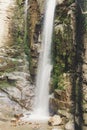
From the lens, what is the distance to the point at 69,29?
12.2 metres

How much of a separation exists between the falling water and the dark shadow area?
1928mm

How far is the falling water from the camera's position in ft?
44.7

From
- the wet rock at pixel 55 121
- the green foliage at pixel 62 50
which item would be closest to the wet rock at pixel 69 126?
the wet rock at pixel 55 121

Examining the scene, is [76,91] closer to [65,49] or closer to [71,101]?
[71,101]

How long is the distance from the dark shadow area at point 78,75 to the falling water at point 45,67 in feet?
6.33

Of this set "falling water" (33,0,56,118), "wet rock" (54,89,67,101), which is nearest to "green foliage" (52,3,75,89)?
"wet rock" (54,89,67,101)

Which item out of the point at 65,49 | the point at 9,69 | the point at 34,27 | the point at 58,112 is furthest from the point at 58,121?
the point at 34,27

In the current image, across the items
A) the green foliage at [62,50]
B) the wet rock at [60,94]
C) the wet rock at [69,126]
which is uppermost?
the green foliage at [62,50]

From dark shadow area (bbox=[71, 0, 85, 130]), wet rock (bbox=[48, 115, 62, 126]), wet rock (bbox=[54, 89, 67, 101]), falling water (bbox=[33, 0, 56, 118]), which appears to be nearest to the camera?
dark shadow area (bbox=[71, 0, 85, 130])

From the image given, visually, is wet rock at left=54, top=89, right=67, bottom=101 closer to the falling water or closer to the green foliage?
the green foliage

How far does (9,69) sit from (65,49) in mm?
3229

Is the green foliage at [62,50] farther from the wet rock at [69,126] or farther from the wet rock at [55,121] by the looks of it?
the wet rock at [69,126]

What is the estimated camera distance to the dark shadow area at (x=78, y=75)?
36.3ft

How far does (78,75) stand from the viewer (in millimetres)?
11453
